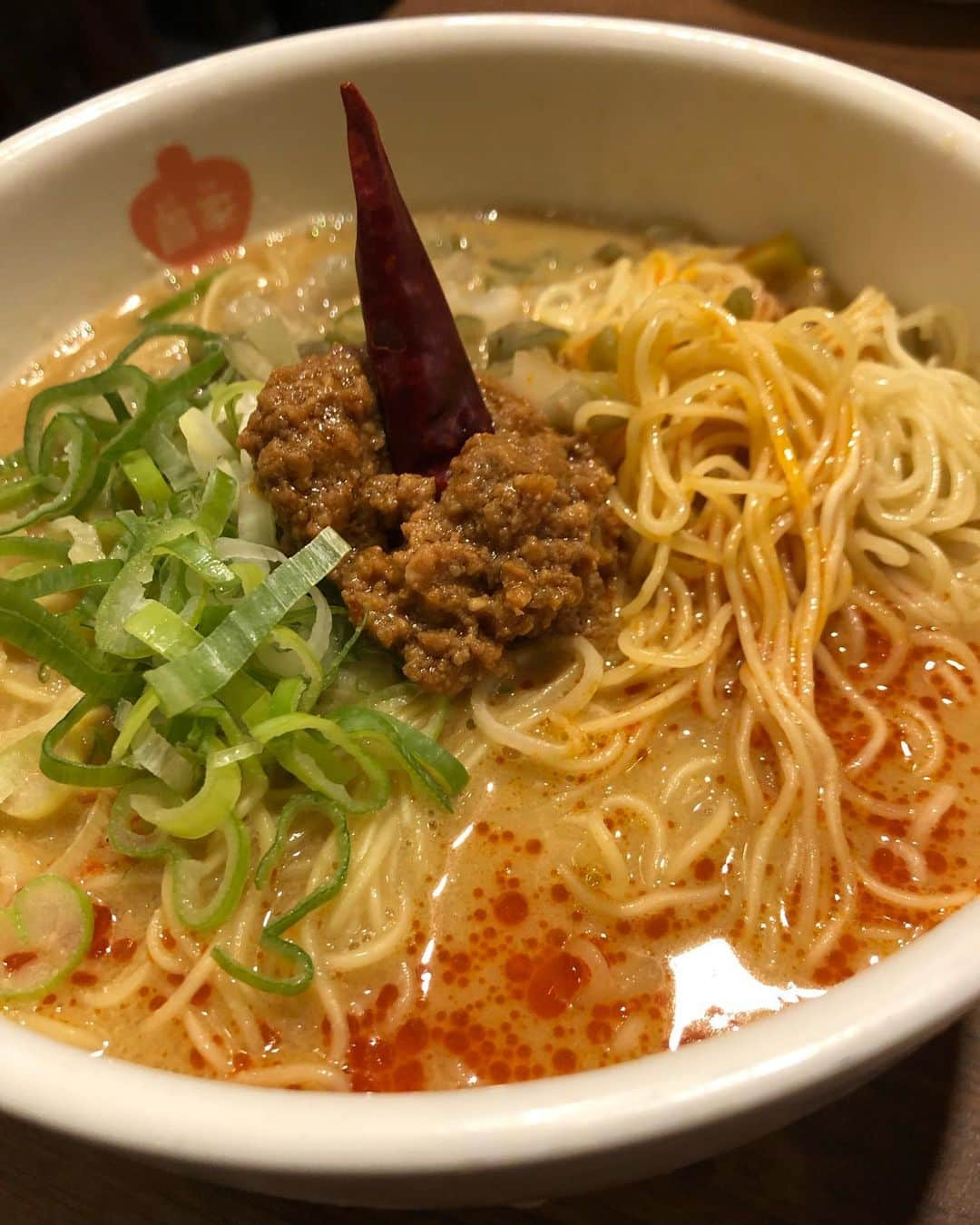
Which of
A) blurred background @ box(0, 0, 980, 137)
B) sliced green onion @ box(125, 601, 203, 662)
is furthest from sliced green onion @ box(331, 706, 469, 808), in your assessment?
blurred background @ box(0, 0, 980, 137)

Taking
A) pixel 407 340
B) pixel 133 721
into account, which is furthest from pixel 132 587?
pixel 407 340

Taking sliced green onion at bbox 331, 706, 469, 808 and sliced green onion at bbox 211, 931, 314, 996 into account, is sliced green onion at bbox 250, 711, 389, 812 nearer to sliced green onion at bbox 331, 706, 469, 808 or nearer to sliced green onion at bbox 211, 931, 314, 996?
sliced green onion at bbox 331, 706, 469, 808

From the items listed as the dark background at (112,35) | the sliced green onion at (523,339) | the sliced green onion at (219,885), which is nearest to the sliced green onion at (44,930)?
the sliced green onion at (219,885)

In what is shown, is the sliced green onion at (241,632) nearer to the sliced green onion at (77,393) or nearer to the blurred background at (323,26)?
the sliced green onion at (77,393)

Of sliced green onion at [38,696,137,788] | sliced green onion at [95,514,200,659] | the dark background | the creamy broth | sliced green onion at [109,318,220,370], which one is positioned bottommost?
the creamy broth

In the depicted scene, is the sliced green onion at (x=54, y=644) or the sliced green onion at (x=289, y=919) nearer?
the sliced green onion at (x=289, y=919)

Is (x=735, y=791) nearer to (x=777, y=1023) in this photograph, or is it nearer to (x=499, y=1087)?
(x=777, y=1023)
